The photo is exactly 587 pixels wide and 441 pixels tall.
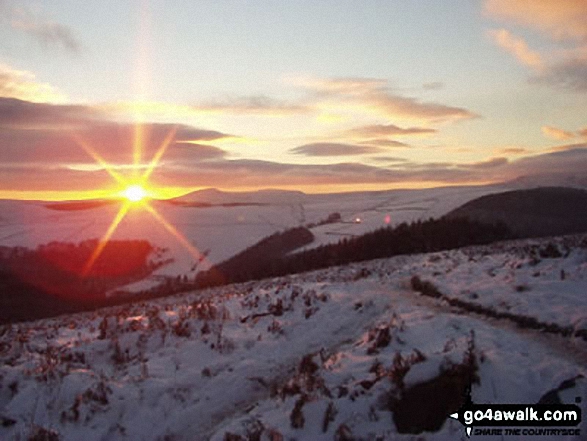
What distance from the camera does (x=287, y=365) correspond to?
10773 millimetres

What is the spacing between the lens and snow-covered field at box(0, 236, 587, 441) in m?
7.65

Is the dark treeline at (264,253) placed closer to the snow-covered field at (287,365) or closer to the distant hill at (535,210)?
the distant hill at (535,210)

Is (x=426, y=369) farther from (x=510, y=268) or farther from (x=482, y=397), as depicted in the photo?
(x=510, y=268)

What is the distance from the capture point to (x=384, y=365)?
8703 millimetres

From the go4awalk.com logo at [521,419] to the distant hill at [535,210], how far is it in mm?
42666

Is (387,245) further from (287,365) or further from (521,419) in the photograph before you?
(521,419)

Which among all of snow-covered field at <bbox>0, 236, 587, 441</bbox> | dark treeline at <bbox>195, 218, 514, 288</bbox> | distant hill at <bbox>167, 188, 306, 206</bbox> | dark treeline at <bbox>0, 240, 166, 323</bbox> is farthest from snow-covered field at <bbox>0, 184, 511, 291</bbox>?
distant hill at <bbox>167, 188, 306, 206</bbox>

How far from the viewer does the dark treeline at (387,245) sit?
3969 centimetres

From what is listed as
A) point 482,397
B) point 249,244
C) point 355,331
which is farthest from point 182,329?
point 249,244

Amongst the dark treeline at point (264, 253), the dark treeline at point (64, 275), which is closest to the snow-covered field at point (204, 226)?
the dark treeline at point (264, 253)

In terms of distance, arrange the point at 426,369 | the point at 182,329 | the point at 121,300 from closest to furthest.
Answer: the point at 426,369, the point at 182,329, the point at 121,300

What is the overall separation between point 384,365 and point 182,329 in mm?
5759

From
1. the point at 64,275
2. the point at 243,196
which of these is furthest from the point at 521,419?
the point at 243,196

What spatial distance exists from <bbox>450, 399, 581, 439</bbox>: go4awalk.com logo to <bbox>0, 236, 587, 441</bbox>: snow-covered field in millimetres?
158
